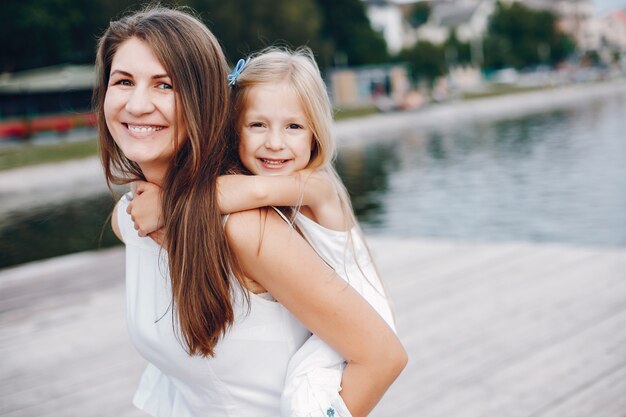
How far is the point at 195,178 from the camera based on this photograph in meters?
1.59

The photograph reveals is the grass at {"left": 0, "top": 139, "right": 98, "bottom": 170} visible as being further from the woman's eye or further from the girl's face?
the woman's eye

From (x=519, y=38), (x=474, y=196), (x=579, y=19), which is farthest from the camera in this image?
(x=579, y=19)

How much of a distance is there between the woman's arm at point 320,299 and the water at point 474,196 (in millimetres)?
5856

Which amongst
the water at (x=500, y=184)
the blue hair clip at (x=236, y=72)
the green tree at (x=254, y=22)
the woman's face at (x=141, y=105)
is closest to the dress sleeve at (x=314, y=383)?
the woman's face at (x=141, y=105)

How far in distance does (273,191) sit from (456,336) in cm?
272

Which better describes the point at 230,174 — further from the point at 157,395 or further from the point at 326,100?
the point at 157,395

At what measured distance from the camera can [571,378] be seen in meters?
3.35

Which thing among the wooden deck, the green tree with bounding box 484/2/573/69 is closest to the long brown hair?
the wooden deck

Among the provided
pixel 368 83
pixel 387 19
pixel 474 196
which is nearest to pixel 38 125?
pixel 474 196

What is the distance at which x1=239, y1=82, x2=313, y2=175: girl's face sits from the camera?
195 cm

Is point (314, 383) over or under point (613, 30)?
over

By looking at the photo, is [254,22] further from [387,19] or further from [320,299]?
[387,19]

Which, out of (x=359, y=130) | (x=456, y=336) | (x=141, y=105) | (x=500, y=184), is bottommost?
(x=359, y=130)

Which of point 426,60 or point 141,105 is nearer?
point 141,105
